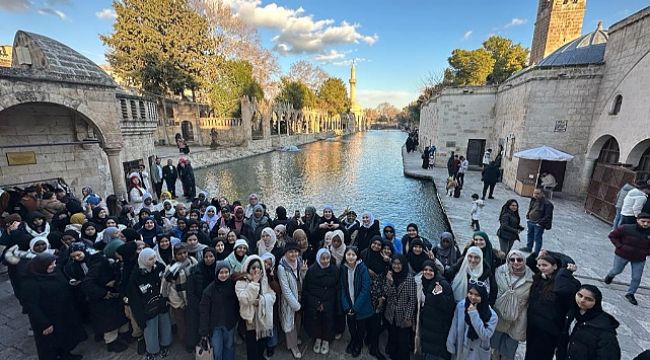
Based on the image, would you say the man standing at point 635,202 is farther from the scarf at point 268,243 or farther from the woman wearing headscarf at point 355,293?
the scarf at point 268,243

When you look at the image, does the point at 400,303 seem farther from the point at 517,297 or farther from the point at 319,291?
the point at 517,297

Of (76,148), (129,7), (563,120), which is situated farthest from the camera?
(129,7)

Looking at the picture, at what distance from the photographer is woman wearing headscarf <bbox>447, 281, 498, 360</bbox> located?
2.87 metres

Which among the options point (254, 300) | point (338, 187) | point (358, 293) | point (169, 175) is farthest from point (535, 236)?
point (169, 175)

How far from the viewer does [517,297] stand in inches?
127

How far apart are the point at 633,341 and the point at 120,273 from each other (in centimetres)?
755

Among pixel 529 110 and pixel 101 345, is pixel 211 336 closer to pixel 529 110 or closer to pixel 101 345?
pixel 101 345

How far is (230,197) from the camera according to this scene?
1392 centimetres

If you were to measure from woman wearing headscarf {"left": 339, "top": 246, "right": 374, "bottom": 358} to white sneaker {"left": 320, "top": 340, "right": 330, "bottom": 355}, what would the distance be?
35 centimetres

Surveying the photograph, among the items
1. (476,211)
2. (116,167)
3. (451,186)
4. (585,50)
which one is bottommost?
(451,186)

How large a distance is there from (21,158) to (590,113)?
19588 millimetres

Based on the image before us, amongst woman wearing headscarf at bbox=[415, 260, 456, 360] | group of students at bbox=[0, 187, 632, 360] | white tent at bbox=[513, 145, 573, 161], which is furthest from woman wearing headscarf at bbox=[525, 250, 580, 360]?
white tent at bbox=[513, 145, 573, 161]

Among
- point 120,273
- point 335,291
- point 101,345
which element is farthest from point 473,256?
point 101,345

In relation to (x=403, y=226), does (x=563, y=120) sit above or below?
above
